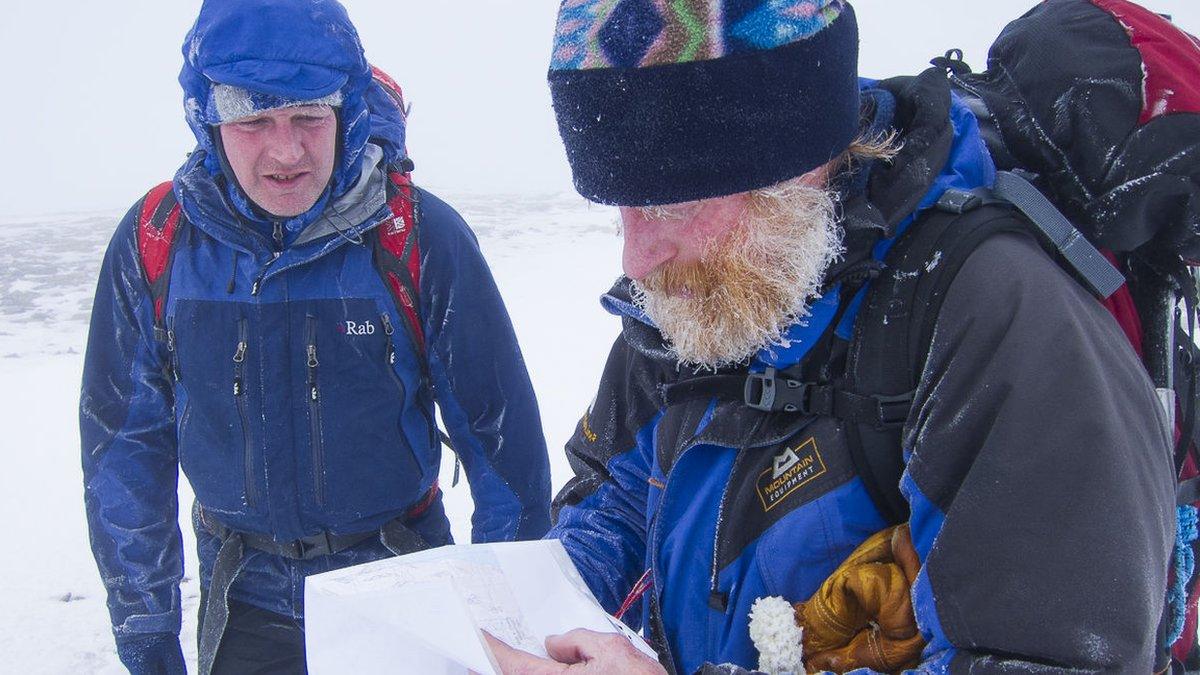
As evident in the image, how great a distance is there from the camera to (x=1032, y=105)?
1332 millimetres

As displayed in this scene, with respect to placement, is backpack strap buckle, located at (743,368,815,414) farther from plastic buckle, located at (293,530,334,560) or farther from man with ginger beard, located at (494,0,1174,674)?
plastic buckle, located at (293,530,334,560)

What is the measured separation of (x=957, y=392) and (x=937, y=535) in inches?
6.8

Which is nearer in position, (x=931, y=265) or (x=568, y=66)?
(x=931, y=265)

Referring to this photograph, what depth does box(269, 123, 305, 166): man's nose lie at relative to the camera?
8.26ft

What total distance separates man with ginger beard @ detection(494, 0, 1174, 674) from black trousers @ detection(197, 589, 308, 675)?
4.86 feet

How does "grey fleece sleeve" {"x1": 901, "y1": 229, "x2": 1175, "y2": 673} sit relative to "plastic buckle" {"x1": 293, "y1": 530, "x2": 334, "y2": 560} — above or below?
above

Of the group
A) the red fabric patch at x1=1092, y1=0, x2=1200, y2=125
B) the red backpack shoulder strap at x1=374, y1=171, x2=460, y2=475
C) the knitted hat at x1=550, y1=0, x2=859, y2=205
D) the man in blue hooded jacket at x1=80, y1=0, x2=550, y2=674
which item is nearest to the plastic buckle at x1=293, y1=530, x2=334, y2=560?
the man in blue hooded jacket at x1=80, y1=0, x2=550, y2=674

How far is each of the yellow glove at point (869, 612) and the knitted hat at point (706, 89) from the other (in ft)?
1.86

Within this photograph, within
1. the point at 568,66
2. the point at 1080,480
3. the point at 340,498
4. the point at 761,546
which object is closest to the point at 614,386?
the point at 761,546

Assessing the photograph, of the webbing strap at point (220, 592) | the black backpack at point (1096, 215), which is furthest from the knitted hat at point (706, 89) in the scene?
the webbing strap at point (220, 592)

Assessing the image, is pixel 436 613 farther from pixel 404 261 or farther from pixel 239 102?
pixel 239 102

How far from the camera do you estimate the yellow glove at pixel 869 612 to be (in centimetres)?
118

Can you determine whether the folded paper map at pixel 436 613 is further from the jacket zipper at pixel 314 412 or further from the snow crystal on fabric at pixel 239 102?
the snow crystal on fabric at pixel 239 102

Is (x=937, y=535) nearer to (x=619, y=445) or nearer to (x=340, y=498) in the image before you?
(x=619, y=445)
